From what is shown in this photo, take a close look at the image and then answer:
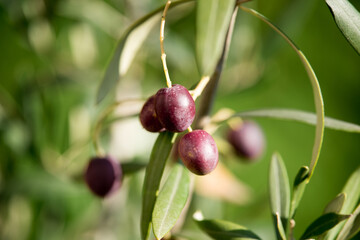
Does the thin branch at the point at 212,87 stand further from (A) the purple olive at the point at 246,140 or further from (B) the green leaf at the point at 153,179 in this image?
(A) the purple olive at the point at 246,140

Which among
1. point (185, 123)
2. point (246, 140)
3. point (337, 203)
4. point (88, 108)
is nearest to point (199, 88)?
point (185, 123)

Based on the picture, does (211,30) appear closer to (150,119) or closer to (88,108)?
(150,119)

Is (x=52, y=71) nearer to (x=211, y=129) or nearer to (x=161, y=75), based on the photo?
(x=161, y=75)

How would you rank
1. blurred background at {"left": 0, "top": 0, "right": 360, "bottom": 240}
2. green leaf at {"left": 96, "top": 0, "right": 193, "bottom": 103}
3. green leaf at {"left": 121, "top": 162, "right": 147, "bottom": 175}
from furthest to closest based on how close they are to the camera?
blurred background at {"left": 0, "top": 0, "right": 360, "bottom": 240} < green leaf at {"left": 121, "top": 162, "right": 147, "bottom": 175} < green leaf at {"left": 96, "top": 0, "right": 193, "bottom": 103}

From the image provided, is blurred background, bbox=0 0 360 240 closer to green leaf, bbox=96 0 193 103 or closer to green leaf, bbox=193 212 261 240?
green leaf, bbox=96 0 193 103

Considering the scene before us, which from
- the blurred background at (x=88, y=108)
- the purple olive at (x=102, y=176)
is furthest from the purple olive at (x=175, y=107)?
the blurred background at (x=88, y=108)

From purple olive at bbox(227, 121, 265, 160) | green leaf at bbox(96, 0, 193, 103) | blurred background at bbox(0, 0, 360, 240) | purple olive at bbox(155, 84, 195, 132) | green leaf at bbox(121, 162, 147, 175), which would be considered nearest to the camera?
purple olive at bbox(155, 84, 195, 132)

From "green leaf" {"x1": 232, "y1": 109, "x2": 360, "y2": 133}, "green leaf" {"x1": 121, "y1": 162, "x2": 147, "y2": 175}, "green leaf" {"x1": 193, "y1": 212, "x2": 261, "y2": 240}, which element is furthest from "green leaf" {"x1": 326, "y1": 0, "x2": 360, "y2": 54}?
"green leaf" {"x1": 121, "y1": 162, "x2": 147, "y2": 175}
